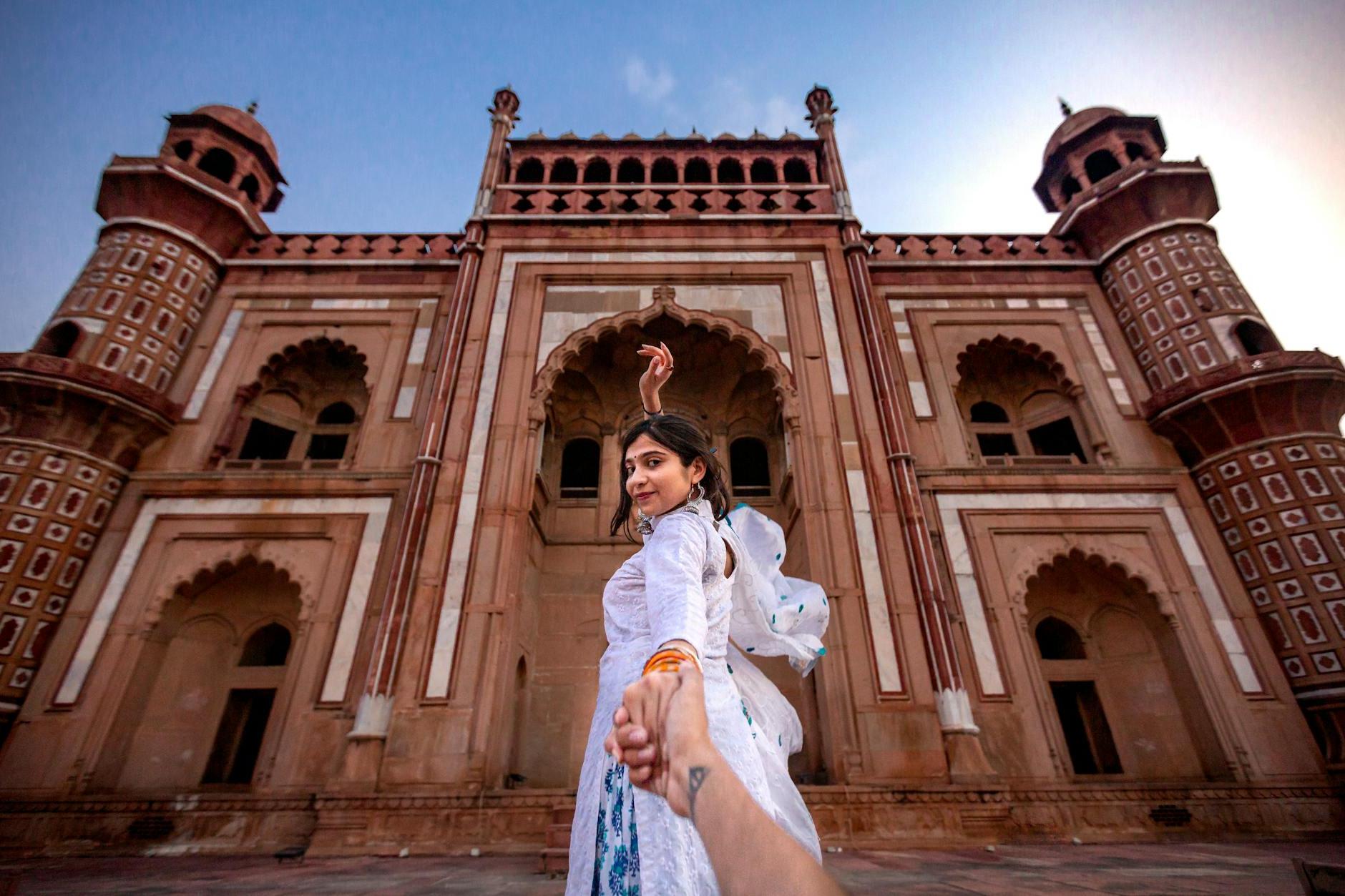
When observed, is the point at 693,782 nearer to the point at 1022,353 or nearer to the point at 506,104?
the point at 1022,353

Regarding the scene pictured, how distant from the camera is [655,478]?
1.73 m

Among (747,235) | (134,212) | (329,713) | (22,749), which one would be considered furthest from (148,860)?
(747,235)

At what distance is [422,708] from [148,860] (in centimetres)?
259

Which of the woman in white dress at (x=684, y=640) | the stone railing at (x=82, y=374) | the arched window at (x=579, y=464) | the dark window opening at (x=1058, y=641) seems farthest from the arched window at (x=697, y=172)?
the woman in white dress at (x=684, y=640)

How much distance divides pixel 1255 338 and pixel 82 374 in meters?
15.4

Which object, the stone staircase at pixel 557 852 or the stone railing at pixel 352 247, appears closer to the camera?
the stone staircase at pixel 557 852

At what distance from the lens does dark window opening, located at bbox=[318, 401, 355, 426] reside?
10.2 meters

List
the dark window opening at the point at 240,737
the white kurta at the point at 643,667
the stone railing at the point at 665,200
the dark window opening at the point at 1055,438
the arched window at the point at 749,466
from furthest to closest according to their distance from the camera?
the stone railing at the point at 665,200
the arched window at the point at 749,466
the dark window opening at the point at 1055,438
the dark window opening at the point at 240,737
the white kurta at the point at 643,667

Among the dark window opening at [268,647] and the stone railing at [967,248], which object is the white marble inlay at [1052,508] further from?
the dark window opening at [268,647]

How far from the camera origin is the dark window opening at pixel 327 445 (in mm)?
9883

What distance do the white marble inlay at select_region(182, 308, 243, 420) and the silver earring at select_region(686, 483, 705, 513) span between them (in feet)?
31.7

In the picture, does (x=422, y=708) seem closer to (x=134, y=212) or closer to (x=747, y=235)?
(x=747, y=235)

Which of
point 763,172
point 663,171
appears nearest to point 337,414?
point 663,171

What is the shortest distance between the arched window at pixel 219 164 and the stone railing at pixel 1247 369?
49.4 feet
